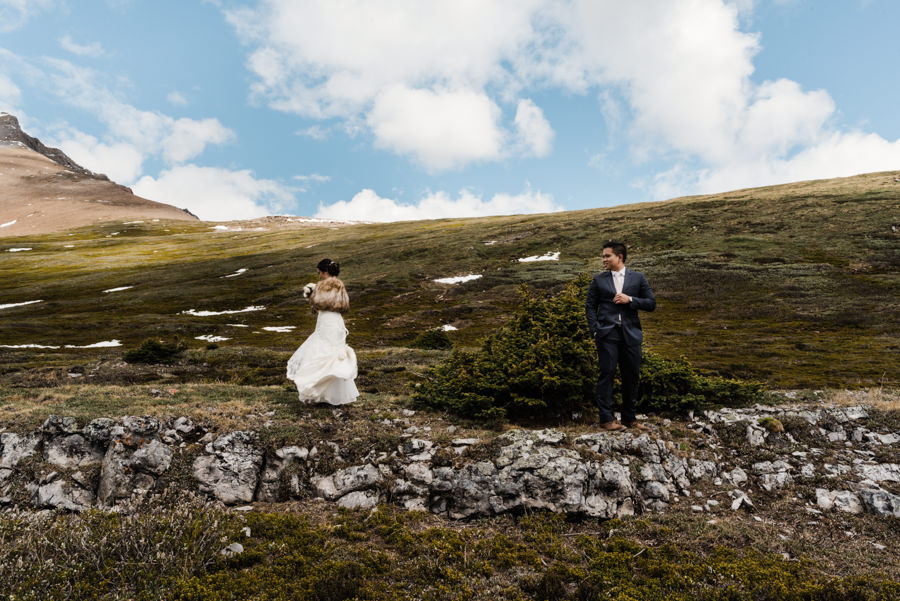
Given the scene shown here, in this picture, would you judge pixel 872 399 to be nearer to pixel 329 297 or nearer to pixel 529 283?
pixel 329 297

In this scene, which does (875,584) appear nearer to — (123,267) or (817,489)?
(817,489)

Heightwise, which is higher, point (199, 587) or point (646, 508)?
point (199, 587)

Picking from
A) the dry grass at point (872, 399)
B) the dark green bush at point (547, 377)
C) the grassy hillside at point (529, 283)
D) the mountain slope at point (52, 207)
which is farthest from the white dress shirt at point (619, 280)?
the mountain slope at point (52, 207)

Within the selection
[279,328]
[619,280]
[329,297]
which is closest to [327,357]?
[329,297]

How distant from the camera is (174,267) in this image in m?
91.1

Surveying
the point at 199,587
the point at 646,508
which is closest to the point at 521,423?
the point at 646,508

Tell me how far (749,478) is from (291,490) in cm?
881

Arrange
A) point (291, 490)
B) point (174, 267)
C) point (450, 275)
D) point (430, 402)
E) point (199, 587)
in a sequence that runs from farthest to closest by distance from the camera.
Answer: point (174, 267) → point (450, 275) → point (430, 402) → point (291, 490) → point (199, 587)

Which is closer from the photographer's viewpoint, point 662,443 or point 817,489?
point 817,489

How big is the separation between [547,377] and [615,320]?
6.42ft

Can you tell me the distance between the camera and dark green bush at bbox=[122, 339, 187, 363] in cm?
2489

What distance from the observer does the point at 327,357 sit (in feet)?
38.6

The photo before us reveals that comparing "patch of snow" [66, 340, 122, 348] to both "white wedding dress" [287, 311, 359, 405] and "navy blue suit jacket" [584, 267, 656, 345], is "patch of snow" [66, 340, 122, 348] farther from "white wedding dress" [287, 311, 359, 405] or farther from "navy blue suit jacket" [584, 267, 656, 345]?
"navy blue suit jacket" [584, 267, 656, 345]

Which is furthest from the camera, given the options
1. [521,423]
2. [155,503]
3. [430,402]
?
[430,402]
